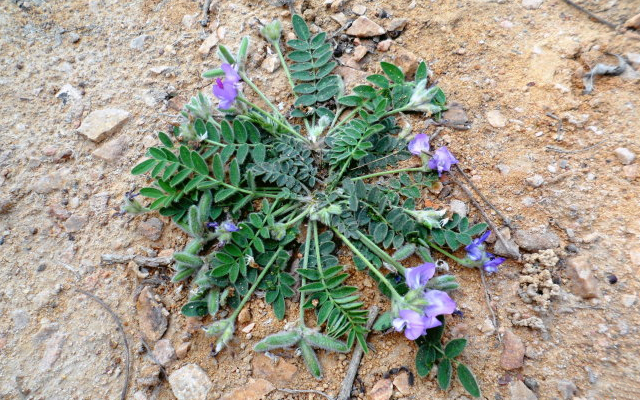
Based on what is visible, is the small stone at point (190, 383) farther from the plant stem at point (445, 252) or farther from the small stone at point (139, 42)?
the small stone at point (139, 42)

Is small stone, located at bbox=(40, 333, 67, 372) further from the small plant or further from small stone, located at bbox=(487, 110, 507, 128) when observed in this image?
small stone, located at bbox=(487, 110, 507, 128)

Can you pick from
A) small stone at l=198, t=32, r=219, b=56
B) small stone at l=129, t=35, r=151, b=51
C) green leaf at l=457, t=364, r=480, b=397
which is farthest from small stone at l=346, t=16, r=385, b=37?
green leaf at l=457, t=364, r=480, b=397

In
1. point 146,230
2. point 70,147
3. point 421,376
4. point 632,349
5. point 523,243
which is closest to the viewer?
point 632,349

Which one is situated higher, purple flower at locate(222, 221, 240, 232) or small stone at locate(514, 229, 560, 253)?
purple flower at locate(222, 221, 240, 232)

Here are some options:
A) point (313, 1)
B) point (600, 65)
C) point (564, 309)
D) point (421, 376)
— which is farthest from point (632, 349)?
point (313, 1)

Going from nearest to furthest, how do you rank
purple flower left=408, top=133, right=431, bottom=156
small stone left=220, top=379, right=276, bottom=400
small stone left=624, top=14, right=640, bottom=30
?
small stone left=220, top=379, right=276, bottom=400
purple flower left=408, top=133, right=431, bottom=156
small stone left=624, top=14, right=640, bottom=30

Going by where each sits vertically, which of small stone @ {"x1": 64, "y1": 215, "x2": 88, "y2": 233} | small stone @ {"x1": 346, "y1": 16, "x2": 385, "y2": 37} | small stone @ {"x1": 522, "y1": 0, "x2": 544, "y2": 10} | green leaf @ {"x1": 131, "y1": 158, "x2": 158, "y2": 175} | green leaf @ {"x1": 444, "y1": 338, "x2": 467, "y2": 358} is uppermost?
small stone @ {"x1": 522, "y1": 0, "x2": 544, "y2": 10}

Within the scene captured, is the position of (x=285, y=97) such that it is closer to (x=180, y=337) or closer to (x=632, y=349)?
(x=180, y=337)
